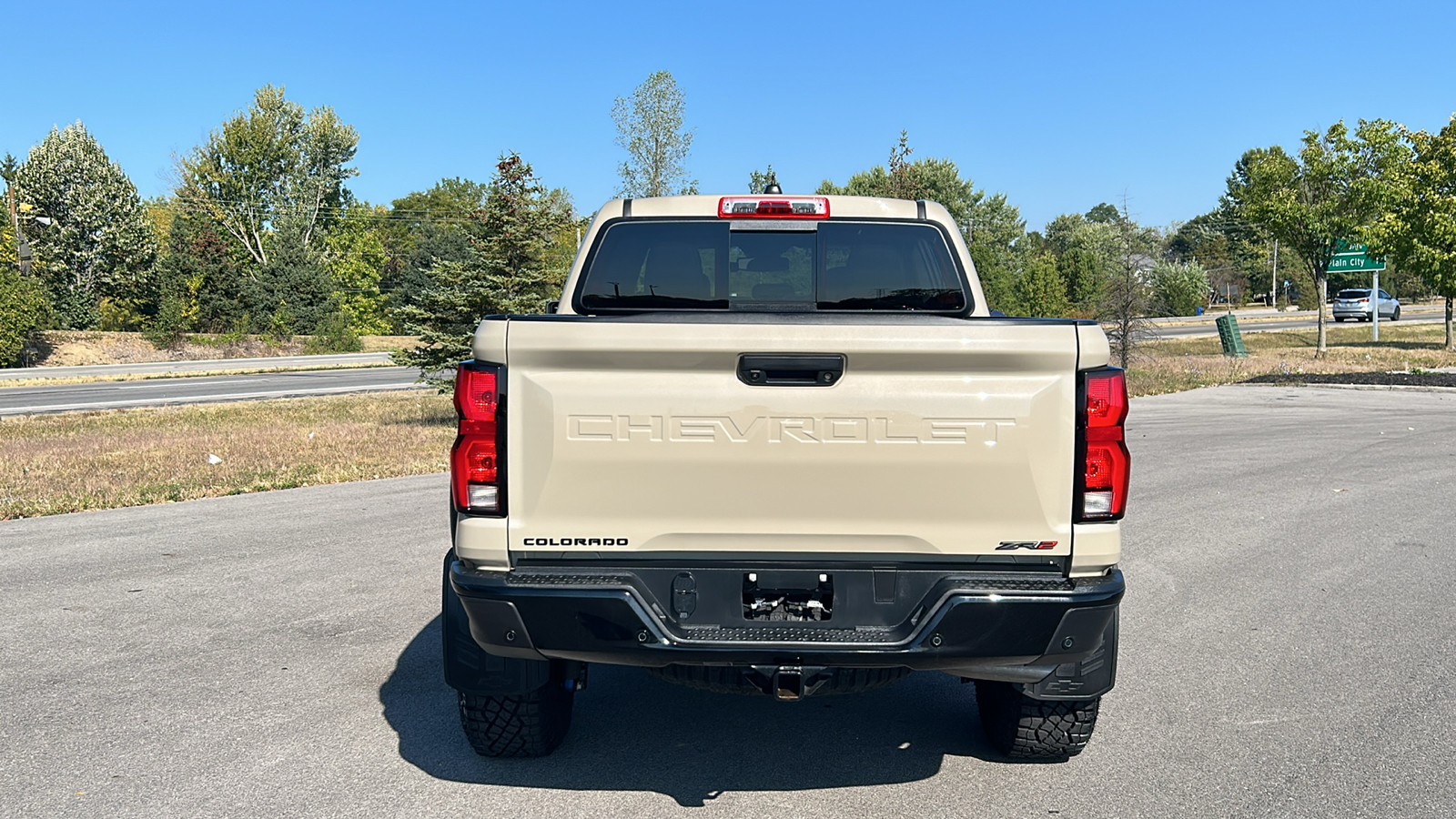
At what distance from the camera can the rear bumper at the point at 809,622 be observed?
330cm

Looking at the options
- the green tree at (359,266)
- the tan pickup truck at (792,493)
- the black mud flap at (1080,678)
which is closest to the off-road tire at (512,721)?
the tan pickup truck at (792,493)

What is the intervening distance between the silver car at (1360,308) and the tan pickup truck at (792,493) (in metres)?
56.3

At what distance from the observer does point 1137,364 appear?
2786 cm

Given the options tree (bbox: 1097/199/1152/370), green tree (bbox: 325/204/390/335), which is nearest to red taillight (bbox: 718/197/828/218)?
tree (bbox: 1097/199/1152/370)

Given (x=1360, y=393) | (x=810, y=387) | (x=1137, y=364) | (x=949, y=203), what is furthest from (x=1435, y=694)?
(x=949, y=203)

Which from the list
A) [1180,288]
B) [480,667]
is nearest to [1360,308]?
[1180,288]

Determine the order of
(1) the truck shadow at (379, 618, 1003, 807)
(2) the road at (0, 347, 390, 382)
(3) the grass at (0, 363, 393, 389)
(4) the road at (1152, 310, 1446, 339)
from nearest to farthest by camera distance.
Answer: (1) the truck shadow at (379, 618, 1003, 807)
(3) the grass at (0, 363, 393, 389)
(2) the road at (0, 347, 390, 382)
(4) the road at (1152, 310, 1446, 339)

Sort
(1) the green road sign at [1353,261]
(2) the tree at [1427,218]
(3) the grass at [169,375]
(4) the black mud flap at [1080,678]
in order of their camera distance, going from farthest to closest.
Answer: (1) the green road sign at [1353,261] → (3) the grass at [169,375] → (2) the tree at [1427,218] → (4) the black mud flap at [1080,678]

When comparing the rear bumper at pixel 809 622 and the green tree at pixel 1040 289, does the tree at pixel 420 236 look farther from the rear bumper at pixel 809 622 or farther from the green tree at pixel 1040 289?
the rear bumper at pixel 809 622

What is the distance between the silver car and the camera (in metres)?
52.0

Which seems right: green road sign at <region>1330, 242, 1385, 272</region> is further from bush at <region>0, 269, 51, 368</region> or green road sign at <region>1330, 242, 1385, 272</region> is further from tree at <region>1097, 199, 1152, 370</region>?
bush at <region>0, 269, 51, 368</region>

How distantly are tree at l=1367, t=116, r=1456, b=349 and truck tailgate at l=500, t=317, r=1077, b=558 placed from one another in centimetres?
Answer: 2982

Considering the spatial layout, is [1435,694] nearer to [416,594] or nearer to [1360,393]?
[416,594]

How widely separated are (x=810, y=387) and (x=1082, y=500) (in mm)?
875
